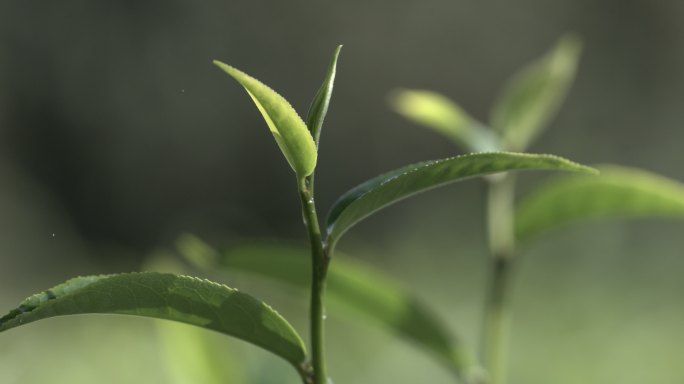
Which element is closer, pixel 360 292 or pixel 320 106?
pixel 320 106

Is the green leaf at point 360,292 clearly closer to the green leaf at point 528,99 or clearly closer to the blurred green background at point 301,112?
the green leaf at point 528,99

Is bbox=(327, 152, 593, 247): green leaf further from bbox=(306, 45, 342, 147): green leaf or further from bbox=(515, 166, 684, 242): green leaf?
bbox=(515, 166, 684, 242): green leaf

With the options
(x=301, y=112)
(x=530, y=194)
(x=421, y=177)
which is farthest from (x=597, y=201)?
(x=301, y=112)

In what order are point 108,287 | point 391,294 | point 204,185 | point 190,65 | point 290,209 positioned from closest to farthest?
point 108,287 < point 391,294 < point 290,209 < point 204,185 < point 190,65

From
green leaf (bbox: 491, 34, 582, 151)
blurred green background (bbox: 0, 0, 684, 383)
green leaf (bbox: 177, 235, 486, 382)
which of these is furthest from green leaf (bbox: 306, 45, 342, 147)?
blurred green background (bbox: 0, 0, 684, 383)

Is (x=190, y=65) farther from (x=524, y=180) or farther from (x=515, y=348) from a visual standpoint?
(x=515, y=348)

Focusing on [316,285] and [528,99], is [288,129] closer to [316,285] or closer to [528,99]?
[316,285]

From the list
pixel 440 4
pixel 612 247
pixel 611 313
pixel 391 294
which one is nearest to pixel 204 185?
pixel 440 4
